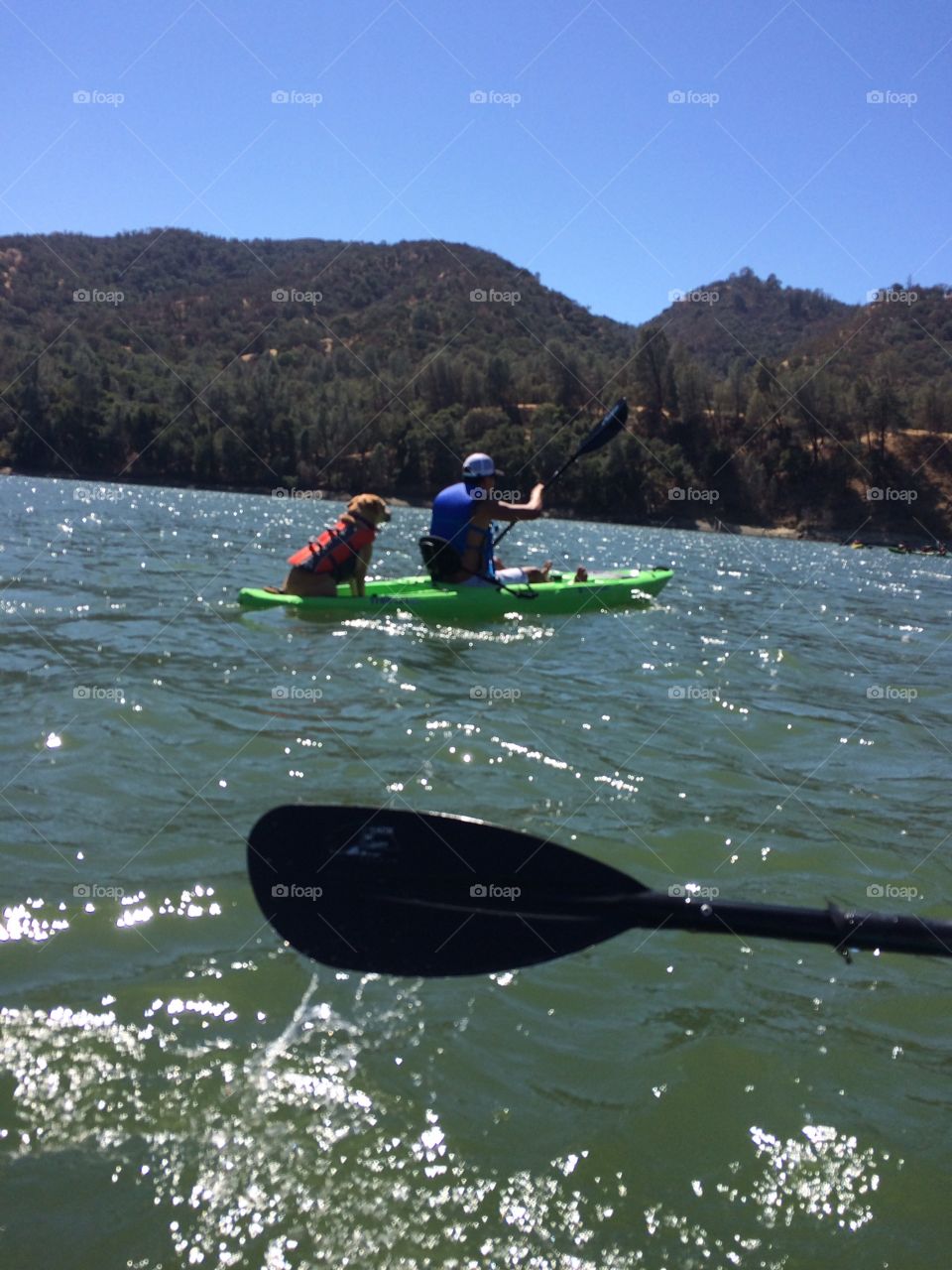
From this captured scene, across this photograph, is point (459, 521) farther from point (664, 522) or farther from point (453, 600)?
point (664, 522)

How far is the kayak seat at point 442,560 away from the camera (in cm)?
1166

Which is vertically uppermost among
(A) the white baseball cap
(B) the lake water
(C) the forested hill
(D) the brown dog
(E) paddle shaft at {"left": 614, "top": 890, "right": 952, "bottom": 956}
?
(C) the forested hill

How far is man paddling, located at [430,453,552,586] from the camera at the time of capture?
37.2 ft

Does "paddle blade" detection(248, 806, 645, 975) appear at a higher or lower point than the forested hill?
lower

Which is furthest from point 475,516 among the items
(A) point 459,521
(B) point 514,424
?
(B) point 514,424

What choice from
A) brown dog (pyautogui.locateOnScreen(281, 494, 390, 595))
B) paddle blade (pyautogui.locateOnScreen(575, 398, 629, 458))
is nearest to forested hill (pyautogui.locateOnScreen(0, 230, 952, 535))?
paddle blade (pyautogui.locateOnScreen(575, 398, 629, 458))

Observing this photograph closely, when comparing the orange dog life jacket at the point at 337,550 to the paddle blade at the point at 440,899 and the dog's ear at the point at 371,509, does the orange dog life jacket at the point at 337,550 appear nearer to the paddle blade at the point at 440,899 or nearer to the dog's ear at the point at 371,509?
the dog's ear at the point at 371,509

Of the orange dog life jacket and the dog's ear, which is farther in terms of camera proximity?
the orange dog life jacket

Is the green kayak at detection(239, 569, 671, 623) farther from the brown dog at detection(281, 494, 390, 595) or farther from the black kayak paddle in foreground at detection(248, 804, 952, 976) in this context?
the black kayak paddle in foreground at detection(248, 804, 952, 976)

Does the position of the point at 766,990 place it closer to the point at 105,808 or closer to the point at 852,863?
the point at 852,863

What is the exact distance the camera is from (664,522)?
209 feet

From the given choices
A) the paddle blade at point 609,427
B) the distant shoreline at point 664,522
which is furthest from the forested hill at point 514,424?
the paddle blade at point 609,427

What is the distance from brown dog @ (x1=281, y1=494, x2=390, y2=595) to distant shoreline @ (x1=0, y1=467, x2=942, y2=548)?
48.5m

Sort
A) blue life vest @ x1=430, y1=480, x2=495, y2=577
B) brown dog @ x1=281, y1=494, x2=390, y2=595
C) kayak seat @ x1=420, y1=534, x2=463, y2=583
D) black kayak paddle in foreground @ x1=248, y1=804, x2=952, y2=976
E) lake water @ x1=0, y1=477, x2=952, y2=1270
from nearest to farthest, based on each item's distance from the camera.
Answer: lake water @ x1=0, y1=477, x2=952, y2=1270 < black kayak paddle in foreground @ x1=248, y1=804, x2=952, y2=976 < brown dog @ x1=281, y1=494, x2=390, y2=595 < blue life vest @ x1=430, y1=480, x2=495, y2=577 < kayak seat @ x1=420, y1=534, x2=463, y2=583
